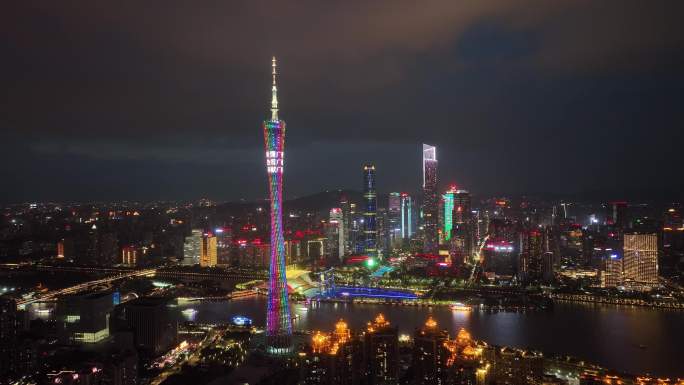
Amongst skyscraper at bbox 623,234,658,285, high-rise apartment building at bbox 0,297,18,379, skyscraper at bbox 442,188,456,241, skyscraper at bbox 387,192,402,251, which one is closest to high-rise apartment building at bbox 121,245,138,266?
skyscraper at bbox 387,192,402,251

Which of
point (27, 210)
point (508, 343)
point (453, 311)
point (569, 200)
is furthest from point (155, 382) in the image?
point (569, 200)

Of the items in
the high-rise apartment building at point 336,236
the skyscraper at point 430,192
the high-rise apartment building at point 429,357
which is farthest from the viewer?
the skyscraper at point 430,192

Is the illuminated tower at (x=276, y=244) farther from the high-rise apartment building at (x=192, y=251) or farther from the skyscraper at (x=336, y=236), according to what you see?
the skyscraper at (x=336, y=236)

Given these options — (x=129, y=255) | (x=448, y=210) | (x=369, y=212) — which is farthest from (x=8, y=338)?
(x=448, y=210)

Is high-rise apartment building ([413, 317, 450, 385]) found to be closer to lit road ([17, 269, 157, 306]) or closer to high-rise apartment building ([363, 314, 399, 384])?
high-rise apartment building ([363, 314, 399, 384])

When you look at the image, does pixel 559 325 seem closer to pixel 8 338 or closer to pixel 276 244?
pixel 276 244

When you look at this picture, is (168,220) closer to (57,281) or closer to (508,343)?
(57,281)

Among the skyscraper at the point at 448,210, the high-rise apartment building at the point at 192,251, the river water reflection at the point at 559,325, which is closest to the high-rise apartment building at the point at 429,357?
the river water reflection at the point at 559,325
